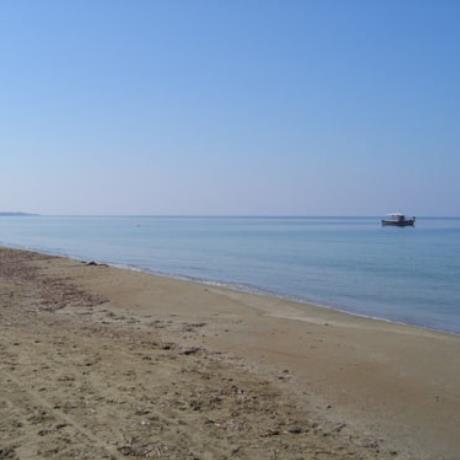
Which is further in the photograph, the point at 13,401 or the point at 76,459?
the point at 13,401

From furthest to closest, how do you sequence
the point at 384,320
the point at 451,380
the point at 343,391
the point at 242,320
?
the point at 384,320
the point at 242,320
the point at 451,380
the point at 343,391

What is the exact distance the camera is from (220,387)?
7383 mm

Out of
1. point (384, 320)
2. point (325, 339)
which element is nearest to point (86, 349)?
point (325, 339)

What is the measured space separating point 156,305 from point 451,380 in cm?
988

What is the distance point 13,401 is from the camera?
244 inches

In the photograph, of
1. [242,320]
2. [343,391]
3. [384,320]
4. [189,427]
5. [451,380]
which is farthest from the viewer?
[384,320]

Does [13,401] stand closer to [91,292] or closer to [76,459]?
[76,459]

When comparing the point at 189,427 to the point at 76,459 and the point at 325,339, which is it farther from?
the point at 325,339

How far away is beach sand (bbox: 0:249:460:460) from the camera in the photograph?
5.43 m

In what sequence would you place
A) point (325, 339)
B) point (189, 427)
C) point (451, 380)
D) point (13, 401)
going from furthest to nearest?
1. point (325, 339)
2. point (451, 380)
3. point (13, 401)
4. point (189, 427)

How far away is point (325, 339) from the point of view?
12.1m

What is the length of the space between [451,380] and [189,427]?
5087 millimetres

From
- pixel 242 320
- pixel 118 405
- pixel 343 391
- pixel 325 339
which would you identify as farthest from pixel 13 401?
pixel 242 320

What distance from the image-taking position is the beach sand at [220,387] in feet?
17.8
